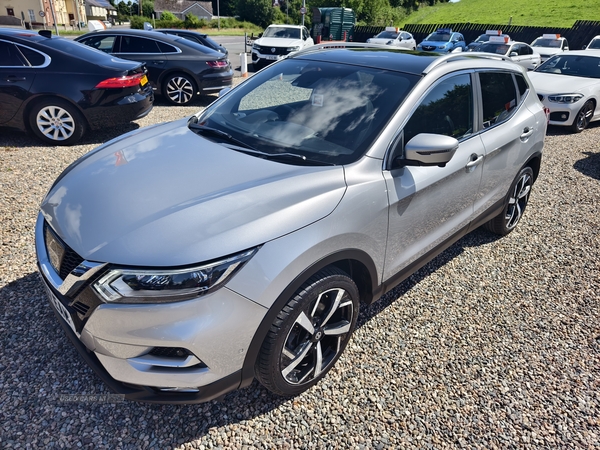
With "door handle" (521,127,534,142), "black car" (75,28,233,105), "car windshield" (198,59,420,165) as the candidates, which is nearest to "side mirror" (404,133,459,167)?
"car windshield" (198,59,420,165)

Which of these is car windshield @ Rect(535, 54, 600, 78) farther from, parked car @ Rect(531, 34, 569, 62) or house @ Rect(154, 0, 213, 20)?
house @ Rect(154, 0, 213, 20)

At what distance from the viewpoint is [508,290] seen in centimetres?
365

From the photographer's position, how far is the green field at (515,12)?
41.2 metres

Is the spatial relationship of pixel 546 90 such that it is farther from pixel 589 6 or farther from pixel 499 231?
pixel 589 6

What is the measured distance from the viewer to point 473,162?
3205 millimetres

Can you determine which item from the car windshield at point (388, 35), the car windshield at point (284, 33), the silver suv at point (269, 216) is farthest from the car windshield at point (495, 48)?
the silver suv at point (269, 216)

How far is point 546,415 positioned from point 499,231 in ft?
7.35

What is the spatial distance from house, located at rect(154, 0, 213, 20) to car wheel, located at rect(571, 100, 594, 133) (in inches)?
3668

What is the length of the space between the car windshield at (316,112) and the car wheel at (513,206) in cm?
201

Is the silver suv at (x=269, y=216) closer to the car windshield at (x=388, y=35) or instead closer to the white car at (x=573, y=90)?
the white car at (x=573, y=90)

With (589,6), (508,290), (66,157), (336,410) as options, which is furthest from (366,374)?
(589,6)

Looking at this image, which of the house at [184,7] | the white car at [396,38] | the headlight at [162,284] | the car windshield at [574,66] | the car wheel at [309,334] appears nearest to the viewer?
the headlight at [162,284]

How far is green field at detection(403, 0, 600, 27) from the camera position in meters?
41.2

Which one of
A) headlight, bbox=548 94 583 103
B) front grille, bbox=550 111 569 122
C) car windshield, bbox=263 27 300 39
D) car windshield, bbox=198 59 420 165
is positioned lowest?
front grille, bbox=550 111 569 122
